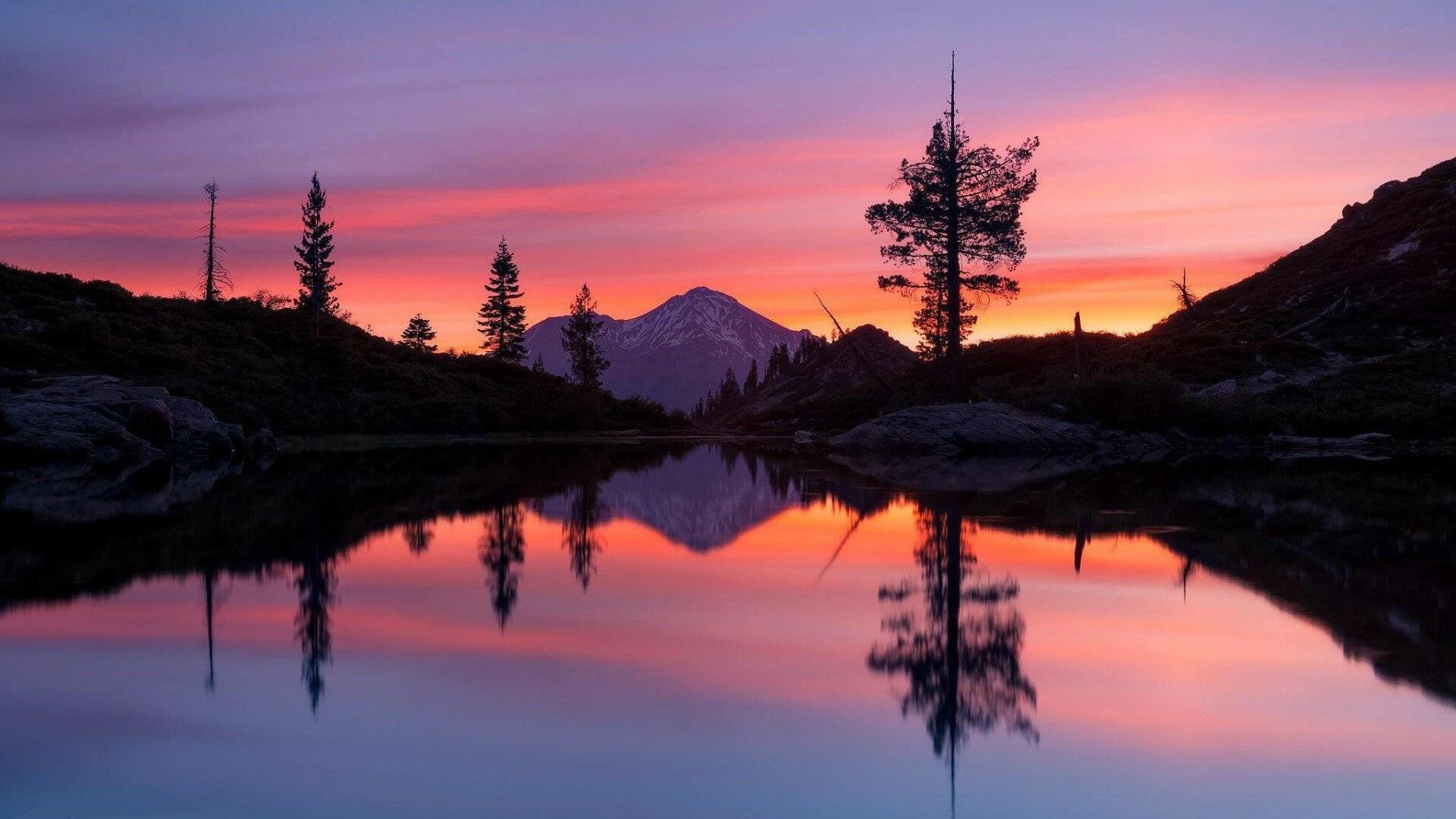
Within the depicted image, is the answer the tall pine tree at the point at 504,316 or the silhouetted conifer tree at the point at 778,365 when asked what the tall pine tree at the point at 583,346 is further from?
the silhouetted conifer tree at the point at 778,365

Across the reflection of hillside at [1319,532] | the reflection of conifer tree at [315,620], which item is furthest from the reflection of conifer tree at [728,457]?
the reflection of conifer tree at [315,620]

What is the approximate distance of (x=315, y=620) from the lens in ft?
24.5

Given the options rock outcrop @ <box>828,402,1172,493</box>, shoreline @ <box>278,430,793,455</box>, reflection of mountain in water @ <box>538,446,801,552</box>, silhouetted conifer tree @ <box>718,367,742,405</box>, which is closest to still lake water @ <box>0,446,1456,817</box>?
reflection of mountain in water @ <box>538,446,801,552</box>

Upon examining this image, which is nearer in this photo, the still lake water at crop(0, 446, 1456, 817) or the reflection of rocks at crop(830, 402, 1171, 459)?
the still lake water at crop(0, 446, 1456, 817)

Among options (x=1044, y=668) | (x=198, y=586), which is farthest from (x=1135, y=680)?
(x=198, y=586)

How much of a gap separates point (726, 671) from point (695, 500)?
11.3 m

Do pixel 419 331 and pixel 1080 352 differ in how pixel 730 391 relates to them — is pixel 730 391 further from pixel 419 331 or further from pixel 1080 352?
pixel 1080 352

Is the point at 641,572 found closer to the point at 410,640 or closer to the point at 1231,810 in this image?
the point at 410,640

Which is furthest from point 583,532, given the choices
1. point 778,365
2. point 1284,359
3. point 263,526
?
point 778,365

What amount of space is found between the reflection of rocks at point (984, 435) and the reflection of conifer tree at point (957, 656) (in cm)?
2463

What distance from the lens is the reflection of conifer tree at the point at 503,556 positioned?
8.29 m

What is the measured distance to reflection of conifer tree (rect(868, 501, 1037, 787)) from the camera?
5262mm

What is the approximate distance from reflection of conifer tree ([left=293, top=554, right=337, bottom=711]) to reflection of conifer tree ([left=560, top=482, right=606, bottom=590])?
6.93 ft

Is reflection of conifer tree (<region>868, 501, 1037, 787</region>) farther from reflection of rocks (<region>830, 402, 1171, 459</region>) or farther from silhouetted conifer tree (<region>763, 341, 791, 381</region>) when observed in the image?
silhouetted conifer tree (<region>763, 341, 791, 381</region>)
